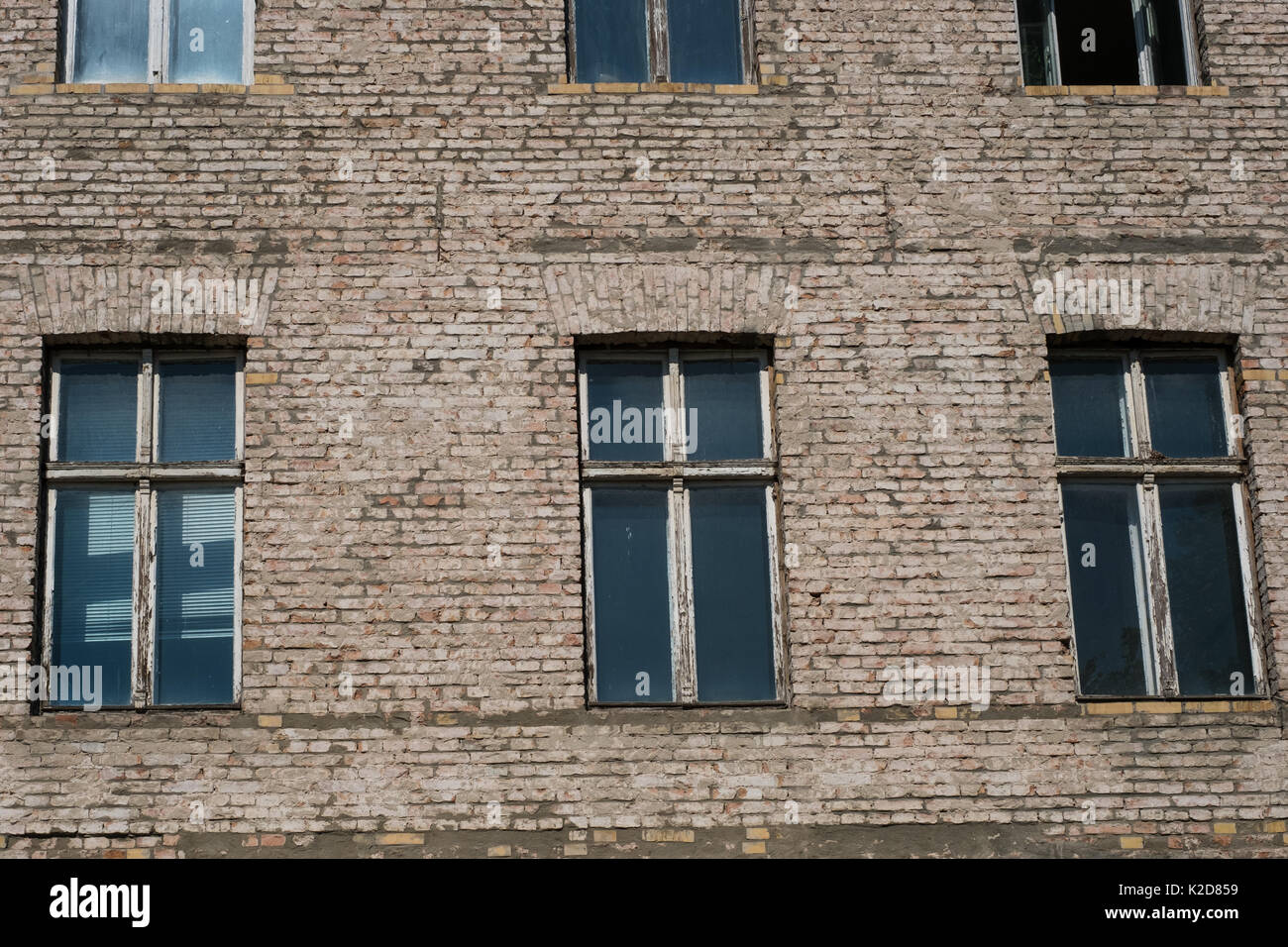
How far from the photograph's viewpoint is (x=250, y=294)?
8.54m

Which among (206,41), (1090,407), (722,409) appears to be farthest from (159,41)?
(1090,407)

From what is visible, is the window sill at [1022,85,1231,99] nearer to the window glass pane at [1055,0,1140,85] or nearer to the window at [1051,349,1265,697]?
the window glass pane at [1055,0,1140,85]

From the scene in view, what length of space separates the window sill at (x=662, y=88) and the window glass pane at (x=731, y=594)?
2.13 metres

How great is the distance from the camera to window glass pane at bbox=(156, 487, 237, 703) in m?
8.20

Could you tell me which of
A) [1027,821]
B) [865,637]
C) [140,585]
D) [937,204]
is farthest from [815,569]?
[140,585]

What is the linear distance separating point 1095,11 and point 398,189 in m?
4.04

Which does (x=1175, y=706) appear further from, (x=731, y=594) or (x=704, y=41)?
(x=704, y=41)

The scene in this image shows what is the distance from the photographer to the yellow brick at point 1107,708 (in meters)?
8.20

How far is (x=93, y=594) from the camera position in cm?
830

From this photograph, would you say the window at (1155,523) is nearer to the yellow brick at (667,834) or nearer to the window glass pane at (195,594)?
the yellow brick at (667,834)

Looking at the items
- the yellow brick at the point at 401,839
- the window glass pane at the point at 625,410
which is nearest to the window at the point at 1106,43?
the window glass pane at the point at 625,410

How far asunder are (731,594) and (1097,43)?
382 cm

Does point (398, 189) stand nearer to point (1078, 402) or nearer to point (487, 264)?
point (487, 264)

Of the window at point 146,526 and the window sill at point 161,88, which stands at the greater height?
the window sill at point 161,88
